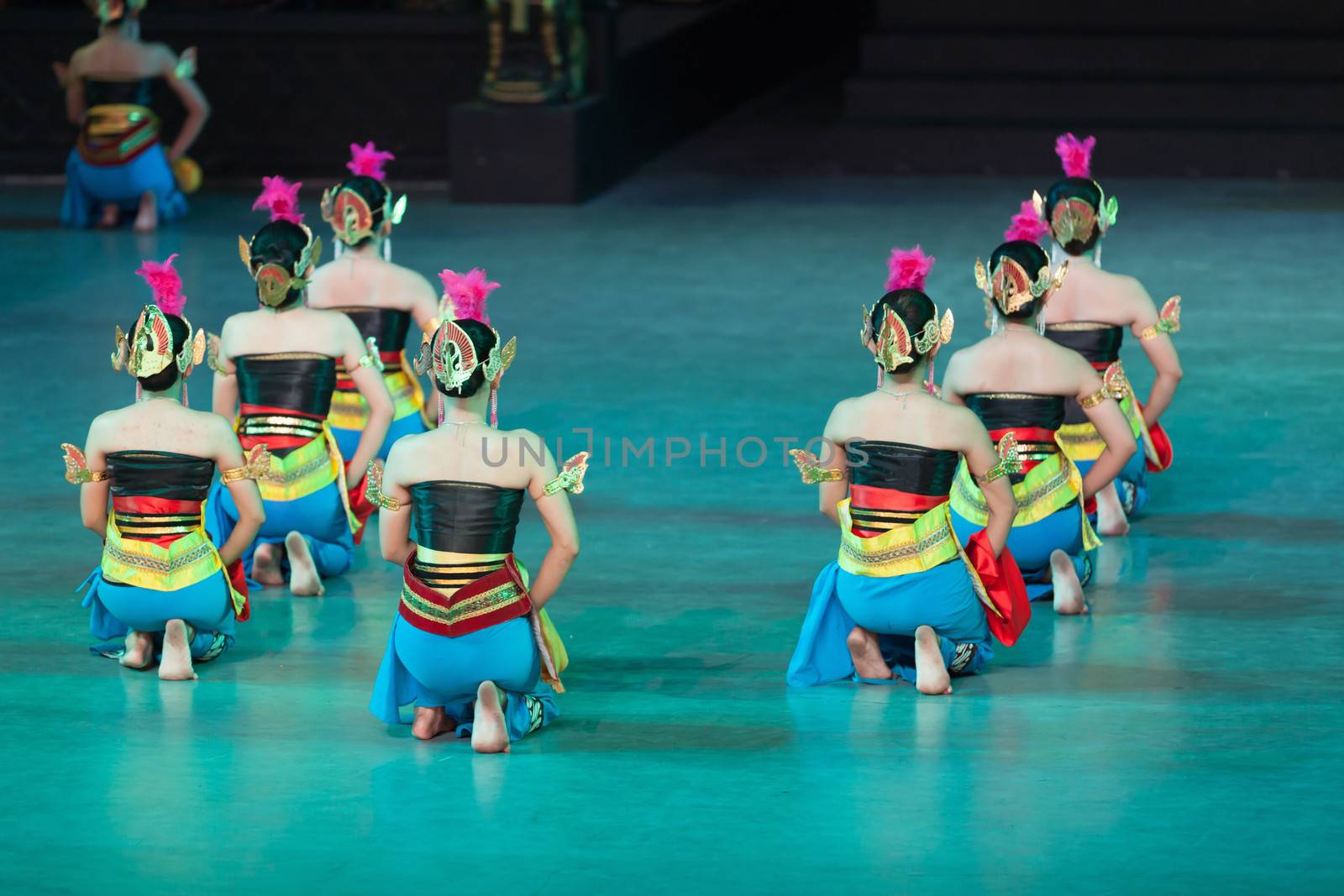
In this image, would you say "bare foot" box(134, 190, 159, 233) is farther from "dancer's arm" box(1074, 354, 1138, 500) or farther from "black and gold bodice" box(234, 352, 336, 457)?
"dancer's arm" box(1074, 354, 1138, 500)

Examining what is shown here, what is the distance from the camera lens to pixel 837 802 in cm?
479

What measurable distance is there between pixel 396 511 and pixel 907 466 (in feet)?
4.45

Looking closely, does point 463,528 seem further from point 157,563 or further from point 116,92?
point 116,92

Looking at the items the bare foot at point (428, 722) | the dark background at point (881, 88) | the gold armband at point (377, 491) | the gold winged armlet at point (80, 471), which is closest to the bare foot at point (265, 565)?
the gold winged armlet at point (80, 471)

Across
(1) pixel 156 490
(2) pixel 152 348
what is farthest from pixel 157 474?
(2) pixel 152 348

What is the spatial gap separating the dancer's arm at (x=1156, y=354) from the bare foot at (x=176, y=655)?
10.9 feet

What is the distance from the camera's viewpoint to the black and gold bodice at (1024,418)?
6.26 metres

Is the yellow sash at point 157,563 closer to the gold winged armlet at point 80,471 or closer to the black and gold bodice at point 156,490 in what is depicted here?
the black and gold bodice at point 156,490

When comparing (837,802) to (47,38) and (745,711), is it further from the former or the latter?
(47,38)

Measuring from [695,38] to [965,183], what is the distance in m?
3.10

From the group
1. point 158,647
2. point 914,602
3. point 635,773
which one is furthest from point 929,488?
point 158,647

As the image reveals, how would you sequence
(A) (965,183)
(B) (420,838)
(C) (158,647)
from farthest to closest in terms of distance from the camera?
(A) (965,183)
(C) (158,647)
(B) (420,838)

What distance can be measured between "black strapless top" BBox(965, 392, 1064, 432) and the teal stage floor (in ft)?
1.94

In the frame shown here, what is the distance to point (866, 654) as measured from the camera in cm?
565
